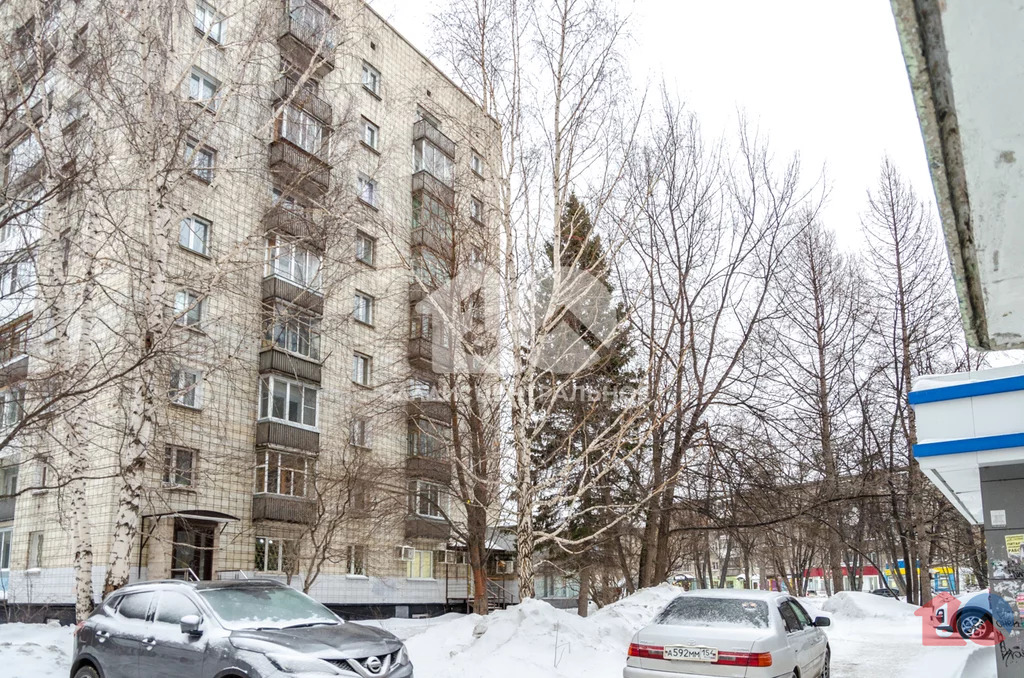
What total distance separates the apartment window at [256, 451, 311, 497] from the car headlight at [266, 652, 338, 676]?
56.6 feet

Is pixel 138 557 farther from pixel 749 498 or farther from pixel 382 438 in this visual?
pixel 749 498

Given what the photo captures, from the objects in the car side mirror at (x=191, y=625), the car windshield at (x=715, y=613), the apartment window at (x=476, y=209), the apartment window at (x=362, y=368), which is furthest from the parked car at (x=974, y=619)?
the apartment window at (x=362, y=368)

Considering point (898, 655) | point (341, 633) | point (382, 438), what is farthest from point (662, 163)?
point (382, 438)

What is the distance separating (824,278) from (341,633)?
2417cm

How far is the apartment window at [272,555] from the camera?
80.3 feet

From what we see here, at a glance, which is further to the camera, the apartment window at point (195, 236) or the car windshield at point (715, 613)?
the apartment window at point (195, 236)

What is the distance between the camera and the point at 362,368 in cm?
2994

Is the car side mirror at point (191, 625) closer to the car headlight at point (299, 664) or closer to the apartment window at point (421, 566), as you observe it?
the car headlight at point (299, 664)

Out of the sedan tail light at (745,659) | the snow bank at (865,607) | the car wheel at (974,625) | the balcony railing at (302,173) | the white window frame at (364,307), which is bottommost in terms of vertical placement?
the snow bank at (865,607)

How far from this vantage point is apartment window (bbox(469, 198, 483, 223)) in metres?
14.6

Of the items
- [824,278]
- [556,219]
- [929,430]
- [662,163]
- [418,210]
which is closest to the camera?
[929,430]

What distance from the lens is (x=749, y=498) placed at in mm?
18531

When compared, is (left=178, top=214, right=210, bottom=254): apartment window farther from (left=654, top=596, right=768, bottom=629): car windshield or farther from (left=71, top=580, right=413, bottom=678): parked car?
(left=654, top=596, right=768, bottom=629): car windshield

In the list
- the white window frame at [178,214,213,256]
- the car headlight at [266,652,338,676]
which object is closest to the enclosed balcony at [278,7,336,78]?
the white window frame at [178,214,213,256]
